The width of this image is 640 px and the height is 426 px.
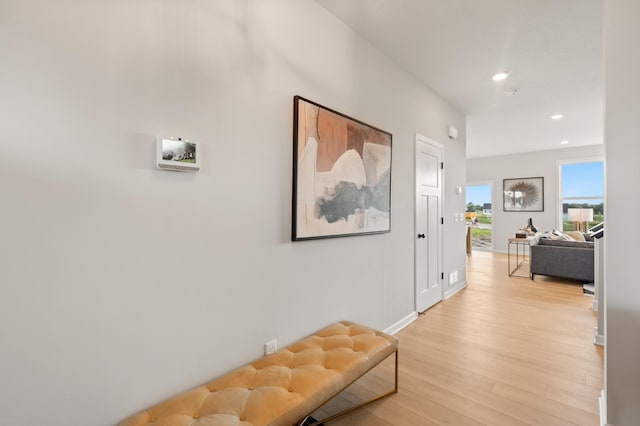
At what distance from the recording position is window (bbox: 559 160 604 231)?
23.1 ft

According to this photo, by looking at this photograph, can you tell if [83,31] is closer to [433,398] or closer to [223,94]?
[223,94]

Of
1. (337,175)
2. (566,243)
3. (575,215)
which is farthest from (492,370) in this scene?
(575,215)

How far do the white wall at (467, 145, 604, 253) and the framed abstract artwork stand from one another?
0.10 meters

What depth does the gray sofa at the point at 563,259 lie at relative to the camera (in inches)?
183

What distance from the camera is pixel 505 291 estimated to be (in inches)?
173

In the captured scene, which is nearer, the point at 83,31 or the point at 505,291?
the point at 83,31

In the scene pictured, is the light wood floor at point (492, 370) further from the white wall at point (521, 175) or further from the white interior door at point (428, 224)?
the white wall at point (521, 175)

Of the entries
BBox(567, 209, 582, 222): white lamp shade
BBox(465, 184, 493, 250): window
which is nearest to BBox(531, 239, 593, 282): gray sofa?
BBox(567, 209, 582, 222): white lamp shade

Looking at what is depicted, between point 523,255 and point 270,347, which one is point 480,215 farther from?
point 270,347

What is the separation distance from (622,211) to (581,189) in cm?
755

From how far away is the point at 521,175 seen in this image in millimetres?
7996

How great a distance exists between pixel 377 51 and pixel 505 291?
12.6 ft

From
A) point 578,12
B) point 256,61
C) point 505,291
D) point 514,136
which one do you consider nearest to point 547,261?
point 505,291

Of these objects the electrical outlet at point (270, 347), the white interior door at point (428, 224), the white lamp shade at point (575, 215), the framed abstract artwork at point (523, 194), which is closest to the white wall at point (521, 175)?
the framed abstract artwork at point (523, 194)
